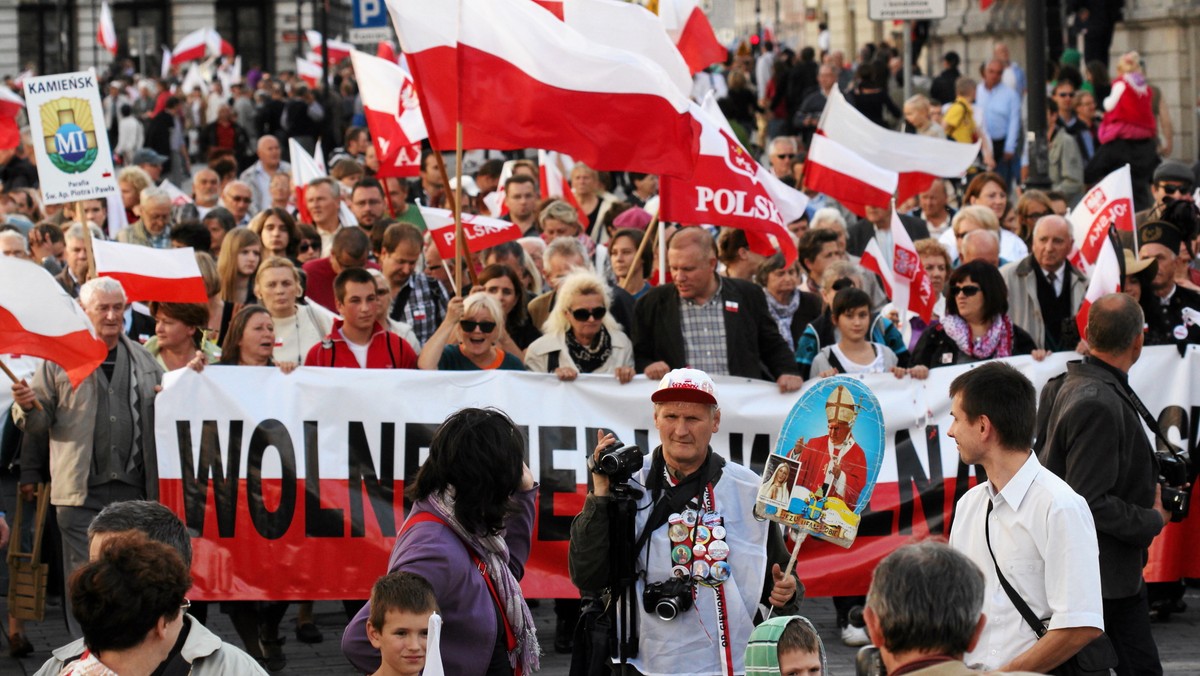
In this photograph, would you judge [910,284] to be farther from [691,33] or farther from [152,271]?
[152,271]

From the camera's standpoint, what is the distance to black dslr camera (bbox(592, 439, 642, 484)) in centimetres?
552

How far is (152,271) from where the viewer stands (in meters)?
9.82

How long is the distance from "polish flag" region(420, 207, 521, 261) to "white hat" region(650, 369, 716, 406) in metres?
5.44

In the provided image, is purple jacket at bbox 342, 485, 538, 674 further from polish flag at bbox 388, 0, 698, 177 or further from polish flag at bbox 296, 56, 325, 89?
polish flag at bbox 296, 56, 325, 89

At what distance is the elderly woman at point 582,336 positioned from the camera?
946cm

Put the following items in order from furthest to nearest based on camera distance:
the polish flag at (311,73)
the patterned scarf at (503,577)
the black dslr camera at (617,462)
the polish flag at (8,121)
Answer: the polish flag at (311,73) → the polish flag at (8,121) → the black dslr camera at (617,462) → the patterned scarf at (503,577)

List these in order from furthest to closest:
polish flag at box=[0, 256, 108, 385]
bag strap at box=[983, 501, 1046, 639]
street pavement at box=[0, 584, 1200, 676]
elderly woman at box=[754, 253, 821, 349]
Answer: elderly woman at box=[754, 253, 821, 349] < street pavement at box=[0, 584, 1200, 676] < polish flag at box=[0, 256, 108, 385] < bag strap at box=[983, 501, 1046, 639]

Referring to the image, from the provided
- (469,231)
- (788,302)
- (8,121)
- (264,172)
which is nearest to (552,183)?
(264,172)

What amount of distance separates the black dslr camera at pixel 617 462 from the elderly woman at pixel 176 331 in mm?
4312

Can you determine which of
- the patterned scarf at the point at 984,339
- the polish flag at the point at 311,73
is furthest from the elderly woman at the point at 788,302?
the polish flag at the point at 311,73

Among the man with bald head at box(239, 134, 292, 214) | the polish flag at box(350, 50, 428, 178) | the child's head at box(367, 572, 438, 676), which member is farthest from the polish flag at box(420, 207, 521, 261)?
the man with bald head at box(239, 134, 292, 214)

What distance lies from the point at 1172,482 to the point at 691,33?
7.92 m

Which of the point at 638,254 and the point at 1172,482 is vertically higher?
the point at 638,254

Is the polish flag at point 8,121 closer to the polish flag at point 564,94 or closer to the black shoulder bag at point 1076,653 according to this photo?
A: the polish flag at point 564,94
